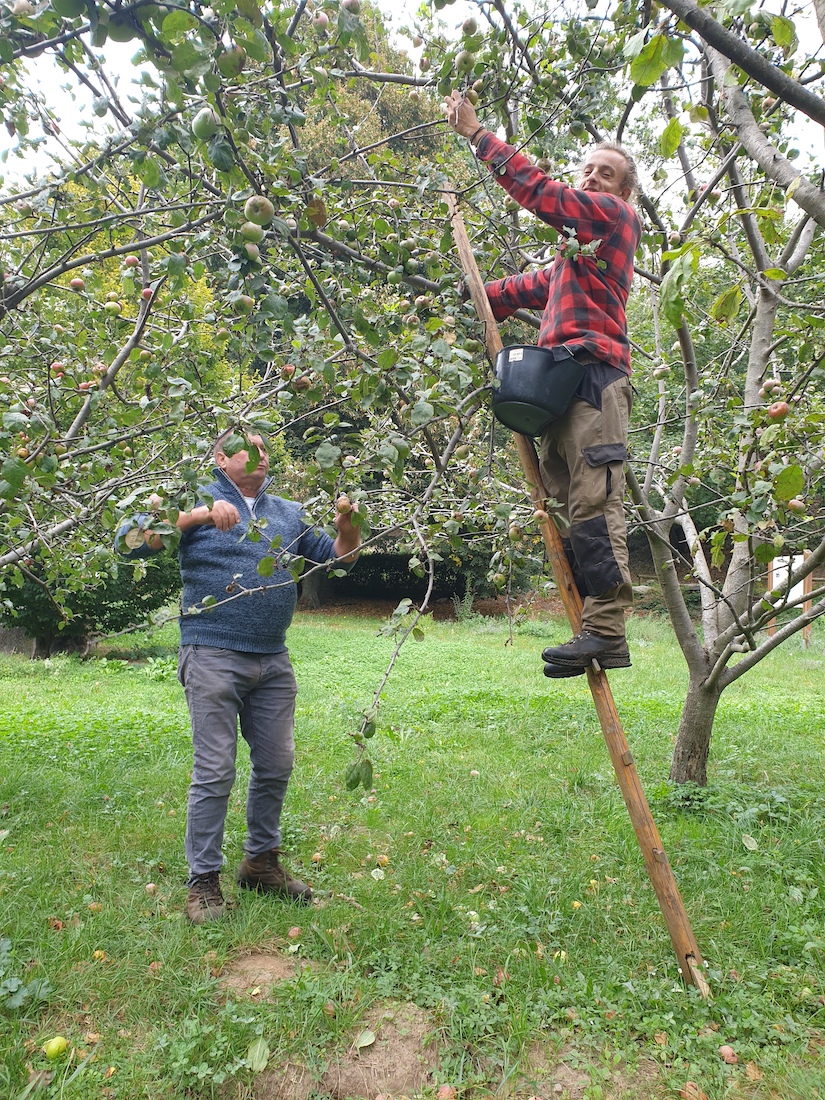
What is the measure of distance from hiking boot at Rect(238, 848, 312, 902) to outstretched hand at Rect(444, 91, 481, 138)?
2.65 meters

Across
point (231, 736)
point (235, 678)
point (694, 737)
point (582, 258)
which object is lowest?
point (694, 737)

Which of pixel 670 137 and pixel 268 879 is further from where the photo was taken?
pixel 268 879

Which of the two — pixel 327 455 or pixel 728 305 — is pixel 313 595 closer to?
pixel 327 455

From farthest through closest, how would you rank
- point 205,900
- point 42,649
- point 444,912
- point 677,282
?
1. point 42,649
2. point 444,912
3. point 205,900
4. point 677,282

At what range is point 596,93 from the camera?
238cm

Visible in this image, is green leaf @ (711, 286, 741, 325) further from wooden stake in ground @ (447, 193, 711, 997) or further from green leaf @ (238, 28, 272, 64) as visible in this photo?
wooden stake in ground @ (447, 193, 711, 997)

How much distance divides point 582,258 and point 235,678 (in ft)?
6.18

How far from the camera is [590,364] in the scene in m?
2.38

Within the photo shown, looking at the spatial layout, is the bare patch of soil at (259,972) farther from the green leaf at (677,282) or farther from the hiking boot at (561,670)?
the green leaf at (677,282)

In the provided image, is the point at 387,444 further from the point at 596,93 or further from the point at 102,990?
the point at 102,990

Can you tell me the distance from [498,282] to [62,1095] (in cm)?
281

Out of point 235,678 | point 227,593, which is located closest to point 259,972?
point 235,678

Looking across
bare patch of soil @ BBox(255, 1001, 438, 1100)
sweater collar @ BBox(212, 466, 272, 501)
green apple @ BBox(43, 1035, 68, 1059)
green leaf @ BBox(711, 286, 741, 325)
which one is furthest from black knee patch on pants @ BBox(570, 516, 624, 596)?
green apple @ BBox(43, 1035, 68, 1059)

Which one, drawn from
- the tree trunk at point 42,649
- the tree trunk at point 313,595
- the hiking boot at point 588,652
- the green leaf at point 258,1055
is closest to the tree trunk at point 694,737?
the hiking boot at point 588,652
